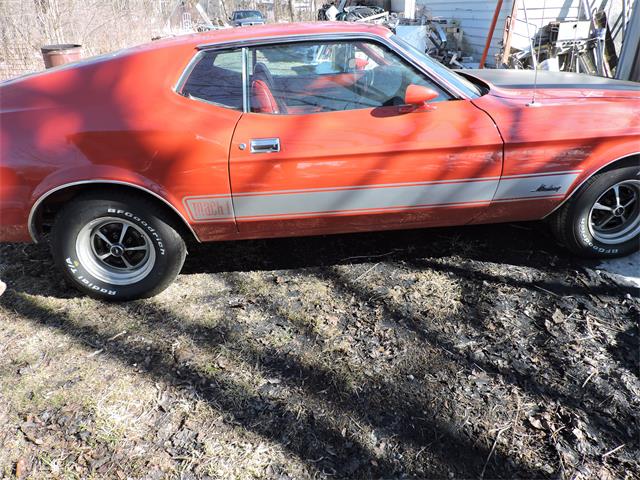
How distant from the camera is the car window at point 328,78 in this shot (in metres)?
2.99

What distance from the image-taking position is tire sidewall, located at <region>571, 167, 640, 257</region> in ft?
10.4

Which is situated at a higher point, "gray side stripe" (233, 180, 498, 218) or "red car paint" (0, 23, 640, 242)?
"red car paint" (0, 23, 640, 242)

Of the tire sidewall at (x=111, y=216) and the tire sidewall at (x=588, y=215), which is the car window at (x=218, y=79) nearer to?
the tire sidewall at (x=111, y=216)

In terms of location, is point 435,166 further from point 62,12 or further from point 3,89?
point 62,12

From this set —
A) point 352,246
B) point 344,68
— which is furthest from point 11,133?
point 352,246

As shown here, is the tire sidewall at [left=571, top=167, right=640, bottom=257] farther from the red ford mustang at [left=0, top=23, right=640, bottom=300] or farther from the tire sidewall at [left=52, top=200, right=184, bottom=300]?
the tire sidewall at [left=52, top=200, right=184, bottom=300]

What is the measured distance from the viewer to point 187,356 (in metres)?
2.68

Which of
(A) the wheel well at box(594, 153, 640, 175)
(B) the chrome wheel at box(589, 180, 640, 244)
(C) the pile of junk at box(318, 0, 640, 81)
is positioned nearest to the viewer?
(A) the wheel well at box(594, 153, 640, 175)

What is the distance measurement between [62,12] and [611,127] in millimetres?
12659

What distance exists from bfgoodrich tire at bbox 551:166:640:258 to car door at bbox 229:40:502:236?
68cm

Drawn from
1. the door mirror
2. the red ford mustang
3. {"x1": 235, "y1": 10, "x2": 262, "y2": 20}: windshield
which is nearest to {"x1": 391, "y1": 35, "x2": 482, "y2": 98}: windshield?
the red ford mustang

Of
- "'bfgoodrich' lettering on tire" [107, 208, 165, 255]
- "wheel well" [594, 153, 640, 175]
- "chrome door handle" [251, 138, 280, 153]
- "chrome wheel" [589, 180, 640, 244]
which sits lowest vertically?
"chrome wheel" [589, 180, 640, 244]

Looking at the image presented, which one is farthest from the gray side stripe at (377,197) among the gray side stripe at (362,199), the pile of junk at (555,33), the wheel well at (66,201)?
the pile of junk at (555,33)

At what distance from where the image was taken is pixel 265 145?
280 cm
